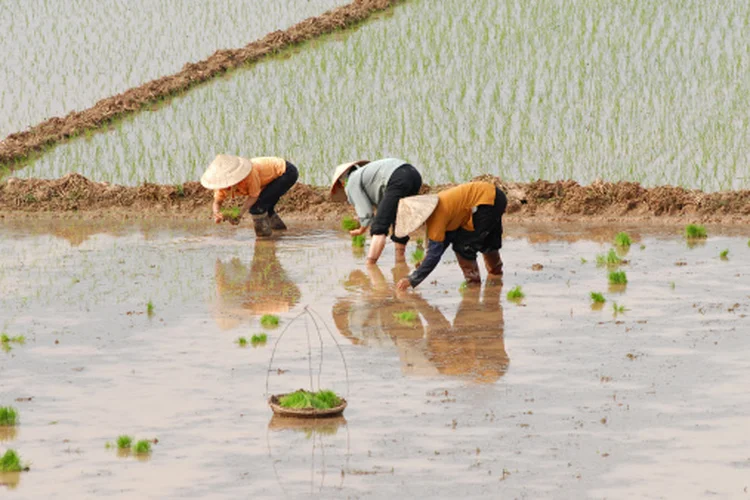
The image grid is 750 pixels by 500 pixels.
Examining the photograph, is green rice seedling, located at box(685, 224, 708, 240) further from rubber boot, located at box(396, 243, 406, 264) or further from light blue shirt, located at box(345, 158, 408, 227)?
light blue shirt, located at box(345, 158, 408, 227)

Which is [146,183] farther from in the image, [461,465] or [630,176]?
[461,465]

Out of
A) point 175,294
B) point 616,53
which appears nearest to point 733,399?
point 175,294

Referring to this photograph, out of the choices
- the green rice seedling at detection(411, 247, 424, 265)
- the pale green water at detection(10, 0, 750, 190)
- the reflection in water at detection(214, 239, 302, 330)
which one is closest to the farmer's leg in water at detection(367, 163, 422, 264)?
the green rice seedling at detection(411, 247, 424, 265)

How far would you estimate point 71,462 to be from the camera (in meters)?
6.12

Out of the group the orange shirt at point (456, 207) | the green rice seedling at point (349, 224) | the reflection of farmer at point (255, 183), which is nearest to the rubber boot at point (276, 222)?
the reflection of farmer at point (255, 183)

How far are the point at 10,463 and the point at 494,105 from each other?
35.4 feet

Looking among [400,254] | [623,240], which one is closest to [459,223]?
[400,254]

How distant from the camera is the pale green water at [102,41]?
17344 millimetres

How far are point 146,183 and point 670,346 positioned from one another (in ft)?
26.6

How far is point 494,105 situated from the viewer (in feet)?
52.3

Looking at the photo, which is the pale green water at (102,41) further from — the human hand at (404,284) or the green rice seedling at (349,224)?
the human hand at (404,284)

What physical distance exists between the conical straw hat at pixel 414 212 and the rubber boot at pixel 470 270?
727 mm

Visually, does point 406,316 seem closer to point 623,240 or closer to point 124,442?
point 124,442

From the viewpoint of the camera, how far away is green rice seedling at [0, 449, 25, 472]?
5.94 m
